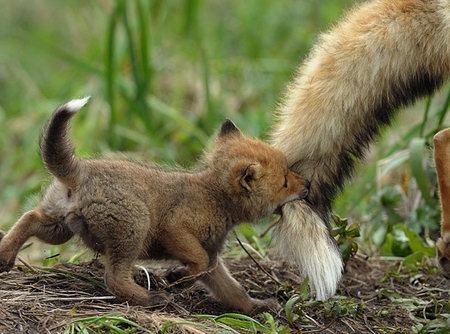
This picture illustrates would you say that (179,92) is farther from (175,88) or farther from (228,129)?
(228,129)

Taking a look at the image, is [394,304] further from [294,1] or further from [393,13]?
[294,1]

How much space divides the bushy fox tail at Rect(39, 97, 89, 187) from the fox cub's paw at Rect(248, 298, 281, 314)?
4.00ft

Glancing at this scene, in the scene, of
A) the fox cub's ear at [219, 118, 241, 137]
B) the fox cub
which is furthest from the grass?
the fox cub's ear at [219, 118, 241, 137]

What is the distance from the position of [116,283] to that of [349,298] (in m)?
1.51

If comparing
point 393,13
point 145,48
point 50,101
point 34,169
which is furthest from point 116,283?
point 50,101

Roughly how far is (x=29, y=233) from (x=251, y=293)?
1.42 m

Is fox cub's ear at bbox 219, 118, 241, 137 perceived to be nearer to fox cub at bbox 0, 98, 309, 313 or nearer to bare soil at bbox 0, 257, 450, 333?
fox cub at bbox 0, 98, 309, 313

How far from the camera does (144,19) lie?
794 centimetres

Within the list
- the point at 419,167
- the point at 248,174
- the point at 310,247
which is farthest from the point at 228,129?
the point at 419,167

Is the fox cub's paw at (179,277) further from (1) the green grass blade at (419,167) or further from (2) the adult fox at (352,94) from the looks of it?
(1) the green grass blade at (419,167)

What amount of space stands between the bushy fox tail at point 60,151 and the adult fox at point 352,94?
1.21 m

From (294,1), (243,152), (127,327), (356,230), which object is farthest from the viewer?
(294,1)

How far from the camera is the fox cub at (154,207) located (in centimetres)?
417

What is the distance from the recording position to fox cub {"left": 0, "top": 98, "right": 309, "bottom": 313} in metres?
4.17
